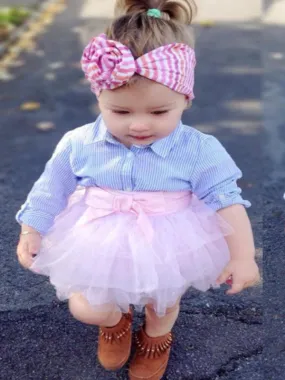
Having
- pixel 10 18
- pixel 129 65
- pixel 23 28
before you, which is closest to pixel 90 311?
pixel 129 65

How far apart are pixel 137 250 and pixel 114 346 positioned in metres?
0.44

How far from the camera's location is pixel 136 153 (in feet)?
6.21

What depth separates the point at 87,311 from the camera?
1.99 m

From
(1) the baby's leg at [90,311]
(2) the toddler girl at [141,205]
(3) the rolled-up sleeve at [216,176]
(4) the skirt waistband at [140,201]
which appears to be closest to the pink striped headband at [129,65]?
(2) the toddler girl at [141,205]

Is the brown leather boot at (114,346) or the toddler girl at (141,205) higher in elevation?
the toddler girl at (141,205)

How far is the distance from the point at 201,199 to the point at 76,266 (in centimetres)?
43

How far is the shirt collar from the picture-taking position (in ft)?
6.15

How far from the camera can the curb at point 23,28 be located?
229 inches

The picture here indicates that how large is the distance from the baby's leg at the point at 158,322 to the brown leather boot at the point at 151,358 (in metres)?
0.02

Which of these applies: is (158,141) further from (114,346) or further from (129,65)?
(114,346)

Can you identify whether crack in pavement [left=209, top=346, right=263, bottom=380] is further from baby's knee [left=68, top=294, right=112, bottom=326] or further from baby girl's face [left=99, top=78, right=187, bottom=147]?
baby girl's face [left=99, top=78, right=187, bottom=147]

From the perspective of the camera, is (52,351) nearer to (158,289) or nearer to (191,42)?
(158,289)

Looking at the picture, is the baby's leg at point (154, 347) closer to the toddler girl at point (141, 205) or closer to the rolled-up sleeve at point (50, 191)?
the toddler girl at point (141, 205)

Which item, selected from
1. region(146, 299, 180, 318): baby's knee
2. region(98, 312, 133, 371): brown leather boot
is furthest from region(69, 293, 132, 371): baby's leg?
region(146, 299, 180, 318): baby's knee
